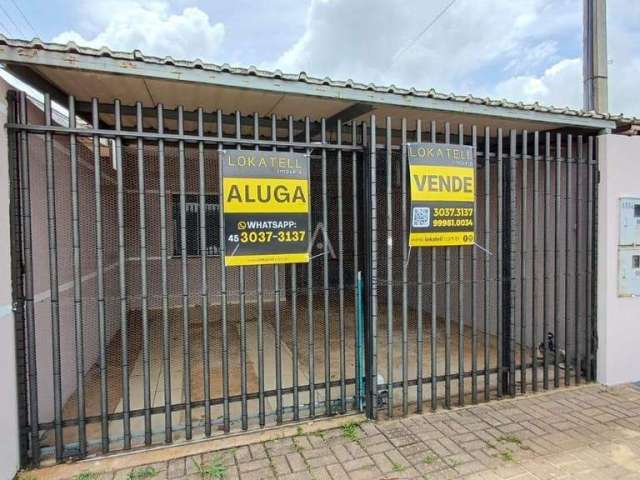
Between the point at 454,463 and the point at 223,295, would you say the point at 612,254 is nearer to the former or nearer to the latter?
the point at 454,463

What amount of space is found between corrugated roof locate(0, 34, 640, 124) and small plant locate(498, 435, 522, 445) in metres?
2.73

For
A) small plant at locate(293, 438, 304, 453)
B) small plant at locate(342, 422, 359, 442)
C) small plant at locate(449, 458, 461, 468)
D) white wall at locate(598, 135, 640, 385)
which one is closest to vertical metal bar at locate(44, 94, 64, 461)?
small plant at locate(293, 438, 304, 453)

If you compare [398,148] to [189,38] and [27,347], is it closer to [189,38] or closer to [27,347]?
[27,347]

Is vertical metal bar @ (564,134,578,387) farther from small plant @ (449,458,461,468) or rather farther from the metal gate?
small plant @ (449,458,461,468)

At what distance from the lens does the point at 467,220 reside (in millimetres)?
3467

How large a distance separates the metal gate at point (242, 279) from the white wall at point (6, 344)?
0.26ft

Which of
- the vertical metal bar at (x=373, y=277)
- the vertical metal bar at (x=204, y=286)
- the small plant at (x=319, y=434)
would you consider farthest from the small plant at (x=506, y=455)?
the vertical metal bar at (x=204, y=286)

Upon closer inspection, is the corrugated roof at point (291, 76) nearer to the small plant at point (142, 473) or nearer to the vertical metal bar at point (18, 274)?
the vertical metal bar at point (18, 274)

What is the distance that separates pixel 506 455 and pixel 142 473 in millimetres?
2496

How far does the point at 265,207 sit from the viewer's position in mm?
2971

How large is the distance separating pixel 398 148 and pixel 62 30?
9.58m

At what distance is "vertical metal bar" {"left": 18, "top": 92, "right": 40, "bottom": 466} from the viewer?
255 centimetres

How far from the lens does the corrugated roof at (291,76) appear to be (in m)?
2.30

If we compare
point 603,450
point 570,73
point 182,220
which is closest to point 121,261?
point 182,220
